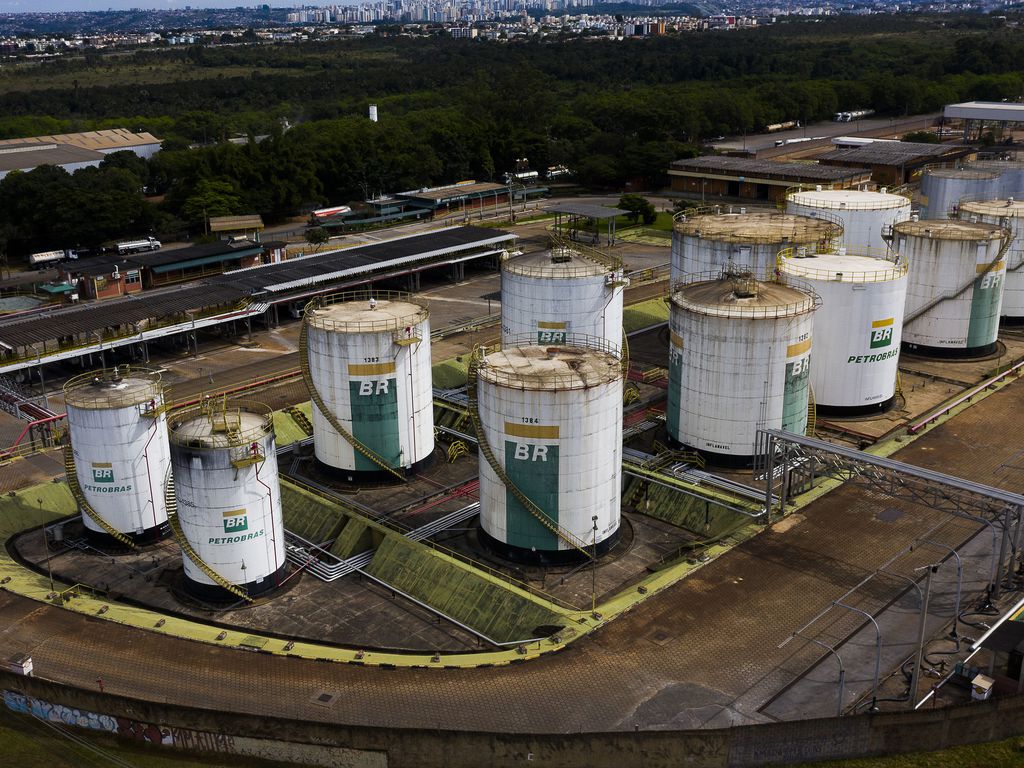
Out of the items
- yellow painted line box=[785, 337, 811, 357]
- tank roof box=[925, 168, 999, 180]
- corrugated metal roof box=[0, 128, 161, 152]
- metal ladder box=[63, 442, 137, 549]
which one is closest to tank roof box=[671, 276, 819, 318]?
yellow painted line box=[785, 337, 811, 357]

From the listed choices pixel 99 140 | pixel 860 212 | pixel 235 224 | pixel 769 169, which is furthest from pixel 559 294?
pixel 99 140

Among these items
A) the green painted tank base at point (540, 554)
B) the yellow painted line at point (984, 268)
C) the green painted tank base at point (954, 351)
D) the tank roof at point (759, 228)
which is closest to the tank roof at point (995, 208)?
the yellow painted line at point (984, 268)

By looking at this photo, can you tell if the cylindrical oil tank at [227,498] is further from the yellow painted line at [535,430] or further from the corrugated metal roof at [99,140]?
the corrugated metal roof at [99,140]

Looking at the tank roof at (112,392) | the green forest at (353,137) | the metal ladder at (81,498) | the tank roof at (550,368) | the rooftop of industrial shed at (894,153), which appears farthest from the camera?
the rooftop of industrial shed at (894,153)

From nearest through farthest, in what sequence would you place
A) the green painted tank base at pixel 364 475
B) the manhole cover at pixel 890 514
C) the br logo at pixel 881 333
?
the manhole cover at pixel 890 514, the green painted tank base at pixel 364 475, the br logo at pixel 881 333

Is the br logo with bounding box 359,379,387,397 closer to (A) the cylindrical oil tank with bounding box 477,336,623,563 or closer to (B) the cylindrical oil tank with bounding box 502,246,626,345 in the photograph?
(A) the cylindrical oil tank with bounding box 477,336,623,563

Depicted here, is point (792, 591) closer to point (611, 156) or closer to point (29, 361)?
point (29, 361)
